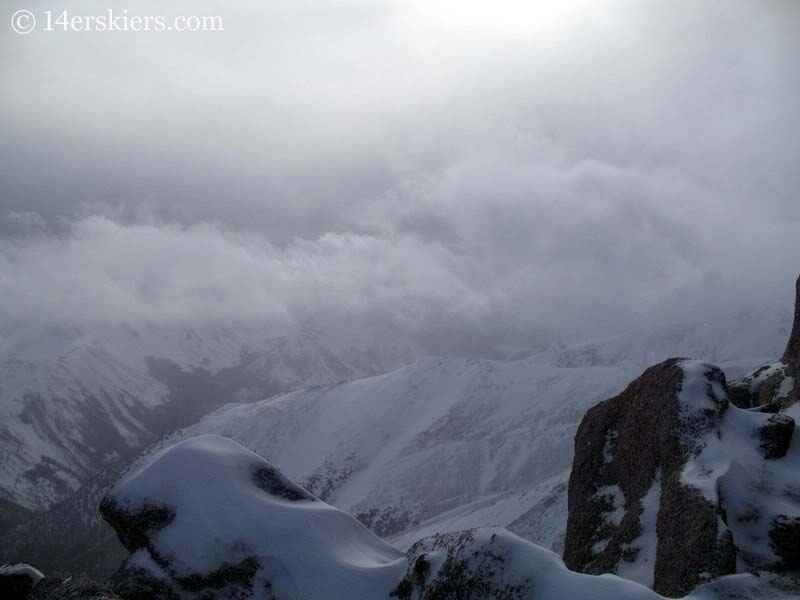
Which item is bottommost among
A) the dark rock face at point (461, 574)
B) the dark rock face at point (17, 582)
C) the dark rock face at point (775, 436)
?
the dark rock face at point (17, 582)

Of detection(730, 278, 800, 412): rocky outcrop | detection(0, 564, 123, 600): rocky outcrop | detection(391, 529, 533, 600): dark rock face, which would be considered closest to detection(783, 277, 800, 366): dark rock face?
detection(730, 278, 800, 412): rocky outcrop

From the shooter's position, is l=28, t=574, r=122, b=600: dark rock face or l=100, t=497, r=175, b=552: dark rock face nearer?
l=28, t=574, r=122, b=600: dark rock face

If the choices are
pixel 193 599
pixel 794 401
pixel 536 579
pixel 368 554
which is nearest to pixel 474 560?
pixel 536 579

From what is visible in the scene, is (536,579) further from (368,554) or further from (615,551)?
(615,551)

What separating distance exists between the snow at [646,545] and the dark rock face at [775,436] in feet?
15.5

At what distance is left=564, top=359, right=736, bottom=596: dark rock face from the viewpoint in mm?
29812

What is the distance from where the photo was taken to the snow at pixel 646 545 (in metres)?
32.9

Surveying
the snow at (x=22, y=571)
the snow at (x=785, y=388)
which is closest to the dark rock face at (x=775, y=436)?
the snow at (x=785, y=388)

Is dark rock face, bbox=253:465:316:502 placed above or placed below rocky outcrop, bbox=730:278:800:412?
above

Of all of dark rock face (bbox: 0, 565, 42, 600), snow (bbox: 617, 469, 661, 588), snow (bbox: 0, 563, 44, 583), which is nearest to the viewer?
dark rock face (bbox: 0, 565, 42, 600)

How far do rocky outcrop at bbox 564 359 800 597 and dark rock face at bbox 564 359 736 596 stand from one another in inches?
2.1

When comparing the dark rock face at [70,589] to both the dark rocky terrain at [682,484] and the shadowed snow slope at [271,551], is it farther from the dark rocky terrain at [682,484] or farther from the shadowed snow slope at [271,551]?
the dark rocky terrain at [682,484]

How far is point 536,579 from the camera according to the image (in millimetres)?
22188

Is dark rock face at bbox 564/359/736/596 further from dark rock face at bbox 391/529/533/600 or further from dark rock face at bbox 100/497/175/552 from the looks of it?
dark rock face at bbox 100/497/175/552
